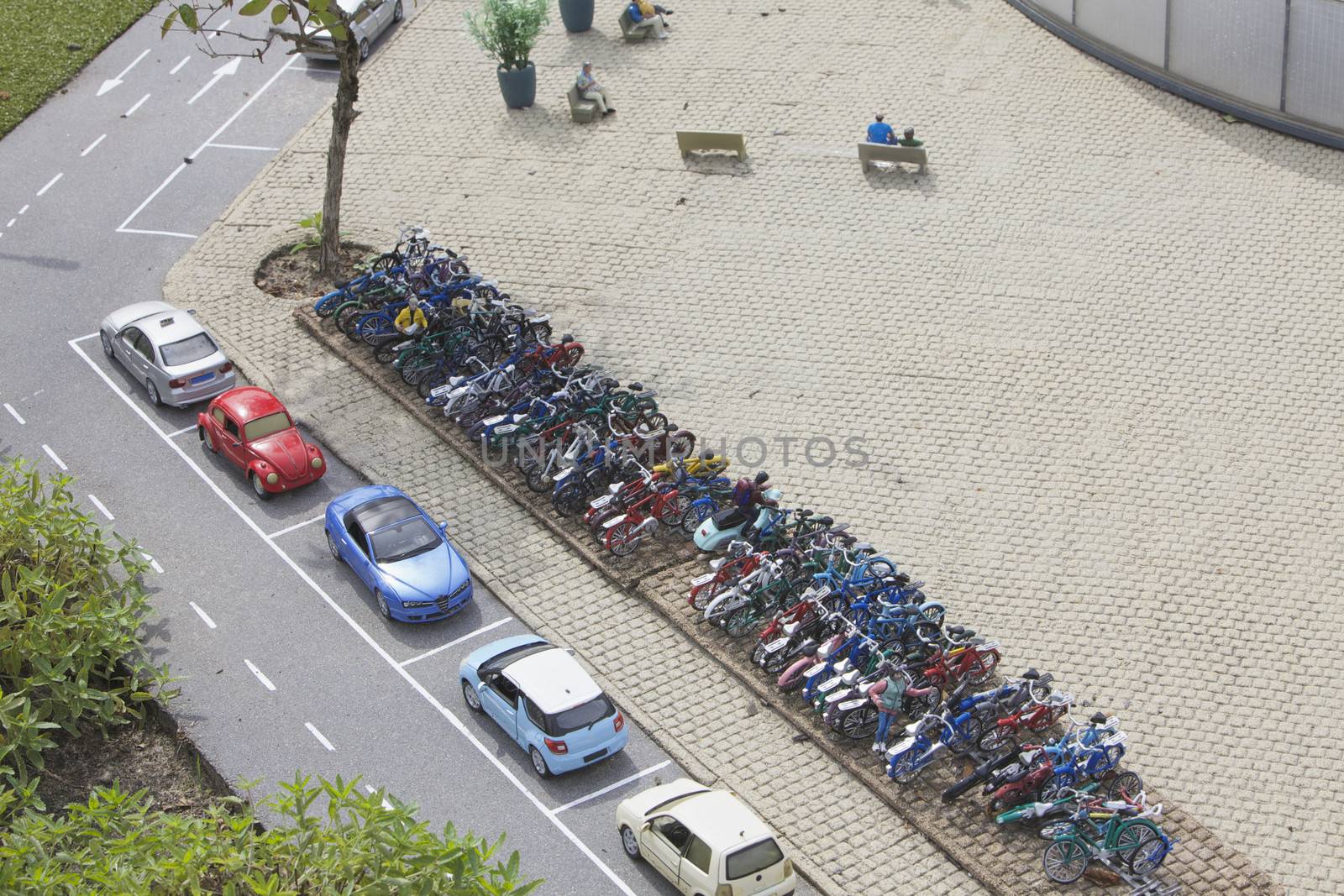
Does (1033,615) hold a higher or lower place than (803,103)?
lower

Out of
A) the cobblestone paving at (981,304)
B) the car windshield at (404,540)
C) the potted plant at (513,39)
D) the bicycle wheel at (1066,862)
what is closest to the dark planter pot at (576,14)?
the cobblestone paving at (981,304)

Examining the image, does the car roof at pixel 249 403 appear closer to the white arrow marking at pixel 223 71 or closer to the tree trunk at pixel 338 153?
the tree trunk at pixel 338 153

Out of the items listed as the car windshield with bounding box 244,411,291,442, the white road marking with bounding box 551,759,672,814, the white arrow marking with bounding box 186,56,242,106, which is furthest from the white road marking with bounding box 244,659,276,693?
the white arrow marking with bounding box 186,56,242,106

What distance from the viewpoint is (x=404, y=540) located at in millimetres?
23172

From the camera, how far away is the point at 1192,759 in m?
20.2

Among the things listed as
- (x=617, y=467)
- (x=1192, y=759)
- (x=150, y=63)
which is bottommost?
(x=1192, y=759)

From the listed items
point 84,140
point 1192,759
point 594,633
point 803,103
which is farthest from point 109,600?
point 803,103

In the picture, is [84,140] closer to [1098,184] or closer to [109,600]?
[109,600]

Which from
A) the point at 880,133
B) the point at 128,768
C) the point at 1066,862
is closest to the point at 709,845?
the point at 1066,862

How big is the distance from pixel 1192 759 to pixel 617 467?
962 cm

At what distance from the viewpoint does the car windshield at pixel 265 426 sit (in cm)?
2528

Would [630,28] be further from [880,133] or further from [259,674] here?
[259,674]

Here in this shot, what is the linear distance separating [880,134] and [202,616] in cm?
1764

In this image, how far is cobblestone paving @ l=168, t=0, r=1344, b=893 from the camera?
72.4 ft
